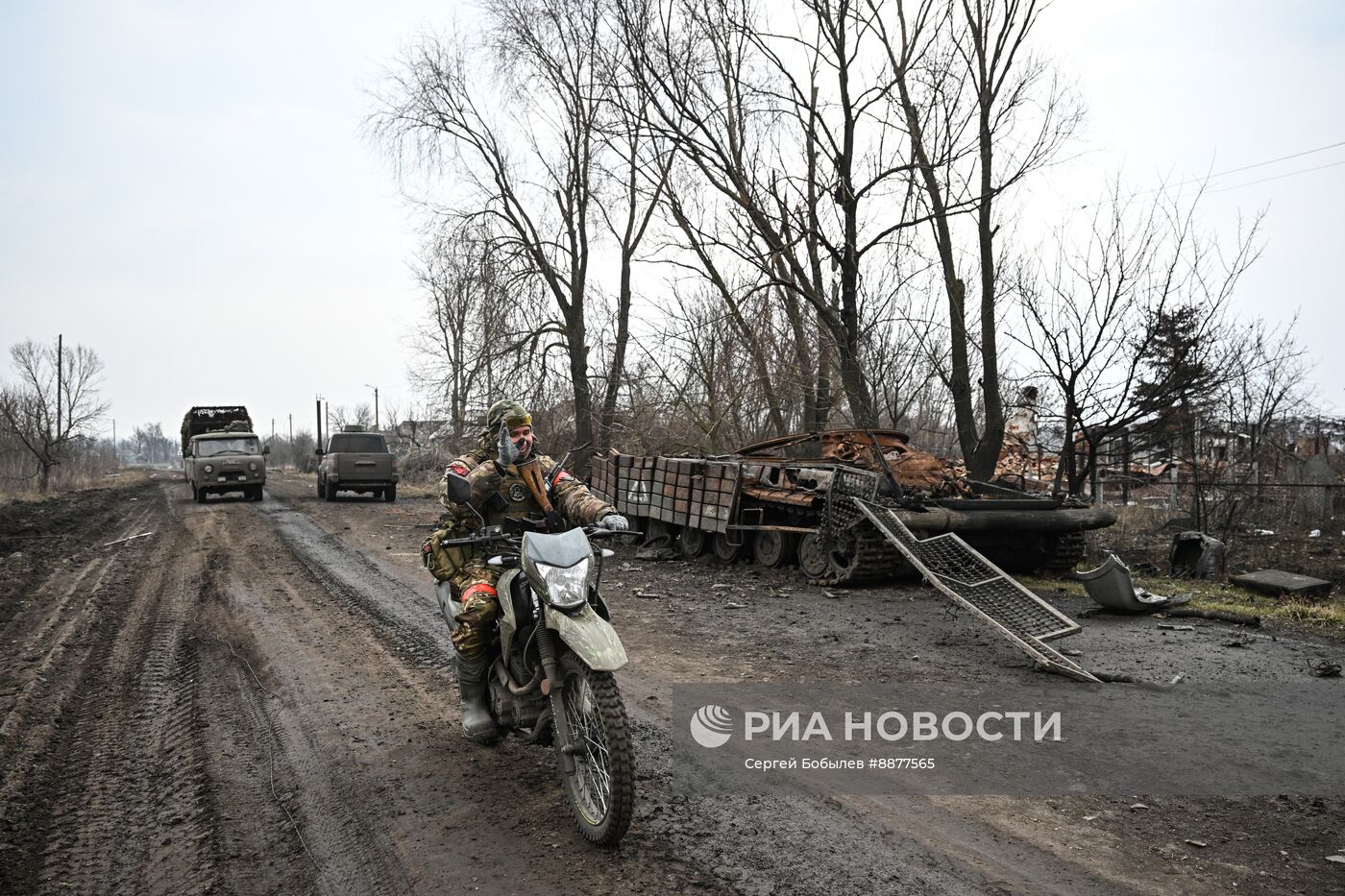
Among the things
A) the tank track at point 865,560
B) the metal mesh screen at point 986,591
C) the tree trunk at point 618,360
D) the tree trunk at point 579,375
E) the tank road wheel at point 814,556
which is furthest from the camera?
the tree trunk at point 579,375

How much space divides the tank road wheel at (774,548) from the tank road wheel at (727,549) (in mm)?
326

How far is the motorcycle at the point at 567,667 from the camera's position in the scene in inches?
140

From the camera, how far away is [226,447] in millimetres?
25734

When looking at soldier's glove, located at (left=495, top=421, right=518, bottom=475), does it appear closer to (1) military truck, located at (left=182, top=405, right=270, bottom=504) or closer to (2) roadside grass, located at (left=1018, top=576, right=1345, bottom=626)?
(2) roadside grass, located at (left=1018, top=576, right=1345, bottom=626)

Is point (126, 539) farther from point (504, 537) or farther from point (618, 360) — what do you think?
point (504, 537)

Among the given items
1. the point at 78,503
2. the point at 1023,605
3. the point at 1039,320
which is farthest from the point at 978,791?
the point at 78,503

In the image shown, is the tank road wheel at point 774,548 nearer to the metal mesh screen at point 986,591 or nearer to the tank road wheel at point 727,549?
the tank road wheel at point 727,549

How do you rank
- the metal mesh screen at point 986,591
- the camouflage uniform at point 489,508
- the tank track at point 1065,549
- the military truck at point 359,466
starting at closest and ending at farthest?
1. the camouflage uniform at point 489,508
2. the metal mesh screen at point 986,591
3. the tank track at point 1065,549
4. the military truck at point 359,466

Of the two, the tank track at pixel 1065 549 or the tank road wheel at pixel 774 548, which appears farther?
the tank road wheel at pixel 774 548

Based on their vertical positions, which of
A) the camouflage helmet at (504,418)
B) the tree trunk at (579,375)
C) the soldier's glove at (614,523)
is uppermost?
the tree trunk at (579,375)

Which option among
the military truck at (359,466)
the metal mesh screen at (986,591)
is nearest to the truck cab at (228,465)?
the military truck at (359,466)

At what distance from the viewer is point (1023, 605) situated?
7.67m

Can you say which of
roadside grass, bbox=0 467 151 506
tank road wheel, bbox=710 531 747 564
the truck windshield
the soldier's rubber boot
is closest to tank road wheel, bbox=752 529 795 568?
tank road wheel, bbox=710 531 747 564

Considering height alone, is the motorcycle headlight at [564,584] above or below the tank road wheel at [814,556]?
above
